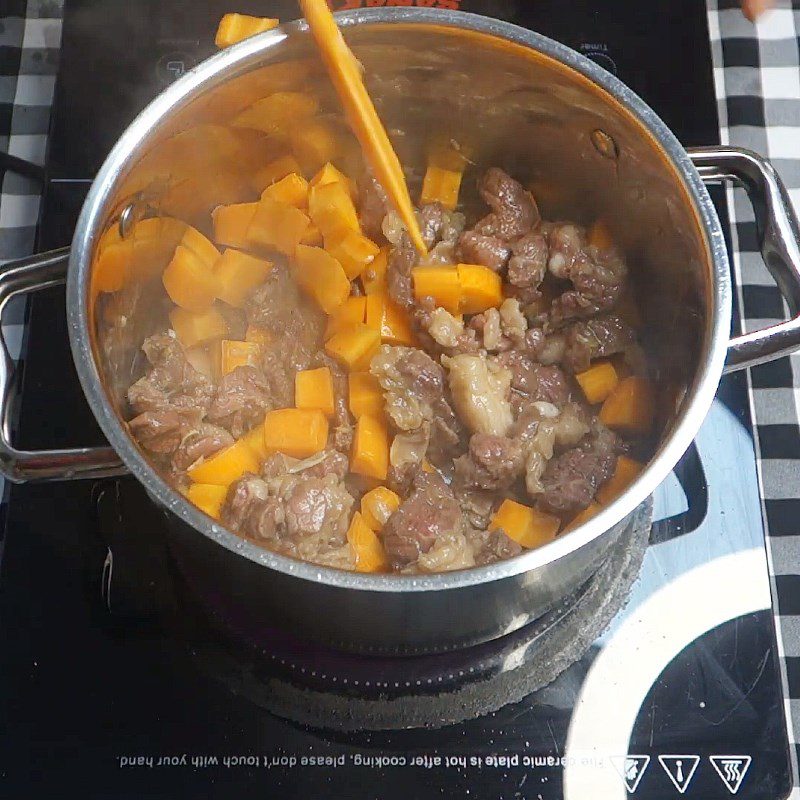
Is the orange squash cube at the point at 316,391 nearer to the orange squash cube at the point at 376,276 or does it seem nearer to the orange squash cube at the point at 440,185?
the orange squash cube at the point at 376,276

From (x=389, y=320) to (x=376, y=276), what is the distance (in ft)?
0.23

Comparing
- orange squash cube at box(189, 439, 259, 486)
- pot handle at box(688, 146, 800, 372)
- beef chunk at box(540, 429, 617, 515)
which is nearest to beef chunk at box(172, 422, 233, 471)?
orange squash cube at box(189, 439, 259, 486)

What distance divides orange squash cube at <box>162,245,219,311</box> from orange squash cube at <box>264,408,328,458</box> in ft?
0.74

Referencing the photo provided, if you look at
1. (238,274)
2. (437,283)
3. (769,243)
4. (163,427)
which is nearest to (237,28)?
(238,274)

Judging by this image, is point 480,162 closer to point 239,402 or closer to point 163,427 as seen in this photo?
point 239,402

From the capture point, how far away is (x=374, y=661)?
115cm

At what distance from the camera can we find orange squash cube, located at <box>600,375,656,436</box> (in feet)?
4.15

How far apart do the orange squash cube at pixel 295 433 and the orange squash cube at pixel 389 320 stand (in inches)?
6.6

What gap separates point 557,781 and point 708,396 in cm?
52

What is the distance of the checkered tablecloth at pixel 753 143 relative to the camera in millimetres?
1413

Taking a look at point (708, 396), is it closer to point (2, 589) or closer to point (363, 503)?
point (363, 503)

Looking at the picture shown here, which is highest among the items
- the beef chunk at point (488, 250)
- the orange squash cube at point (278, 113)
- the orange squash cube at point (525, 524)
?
the orange squash cube at point (278, 113)

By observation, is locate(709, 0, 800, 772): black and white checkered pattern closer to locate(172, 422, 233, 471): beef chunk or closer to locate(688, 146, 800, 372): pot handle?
locate(688, 146, 800, 372): pot handle

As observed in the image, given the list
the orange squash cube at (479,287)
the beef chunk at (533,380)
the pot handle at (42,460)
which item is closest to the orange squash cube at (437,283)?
the orange squash cube at (479,287)
